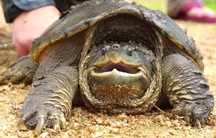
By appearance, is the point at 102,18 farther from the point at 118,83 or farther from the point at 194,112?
the point at 194,112

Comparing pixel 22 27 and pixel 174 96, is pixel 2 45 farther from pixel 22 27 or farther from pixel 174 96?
pixel 174 96

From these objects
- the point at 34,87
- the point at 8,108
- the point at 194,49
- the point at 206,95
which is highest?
the point at 194,49

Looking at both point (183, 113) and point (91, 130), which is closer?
point (91, 130)

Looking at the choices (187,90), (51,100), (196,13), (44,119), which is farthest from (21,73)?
(196,13)

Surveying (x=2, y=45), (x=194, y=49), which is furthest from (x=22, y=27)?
(x=194, y=49)

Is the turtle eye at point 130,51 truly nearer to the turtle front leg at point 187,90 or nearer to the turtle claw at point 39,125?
the turtle front leg at point 187,90

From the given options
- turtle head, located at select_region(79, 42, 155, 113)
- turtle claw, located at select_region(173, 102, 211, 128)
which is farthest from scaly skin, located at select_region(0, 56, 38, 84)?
turtle claw, located at select_region(173, 102, 211, 128)

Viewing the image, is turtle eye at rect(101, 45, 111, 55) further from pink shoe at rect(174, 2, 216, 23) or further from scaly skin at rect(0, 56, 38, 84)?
pink shoe at rect(174, 2, 216, 23)

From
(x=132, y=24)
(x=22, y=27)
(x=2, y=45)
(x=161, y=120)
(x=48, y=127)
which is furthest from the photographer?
(x=2, y=45)
